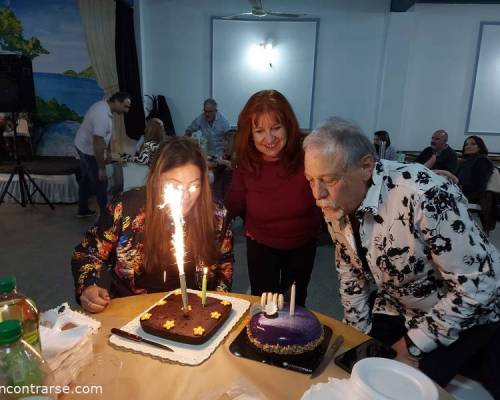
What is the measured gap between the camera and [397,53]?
697 centimetres

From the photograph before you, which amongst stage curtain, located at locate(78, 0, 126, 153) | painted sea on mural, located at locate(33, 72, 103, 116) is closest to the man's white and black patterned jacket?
stage curtain, located at locate(78, 0, 126, 153)

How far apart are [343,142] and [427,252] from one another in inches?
19.1

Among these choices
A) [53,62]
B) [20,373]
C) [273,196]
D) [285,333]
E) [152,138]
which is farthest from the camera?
[53,62]

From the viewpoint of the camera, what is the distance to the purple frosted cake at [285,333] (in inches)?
45.6

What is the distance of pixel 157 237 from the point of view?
172 cm

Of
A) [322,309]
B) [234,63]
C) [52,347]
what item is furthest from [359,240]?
[234,63]

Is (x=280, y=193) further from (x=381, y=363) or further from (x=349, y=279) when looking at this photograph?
(x=381, y=363)

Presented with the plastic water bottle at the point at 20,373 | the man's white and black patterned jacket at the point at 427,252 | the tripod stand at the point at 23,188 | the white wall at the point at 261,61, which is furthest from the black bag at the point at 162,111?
the plastic water bottle at the point at 20,373

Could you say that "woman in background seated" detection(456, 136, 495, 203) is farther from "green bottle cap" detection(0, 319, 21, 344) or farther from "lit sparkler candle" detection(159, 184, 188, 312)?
"green bottle cap" detection(0, 319, 21, 344)

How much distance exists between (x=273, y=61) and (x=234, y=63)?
711 millimetres

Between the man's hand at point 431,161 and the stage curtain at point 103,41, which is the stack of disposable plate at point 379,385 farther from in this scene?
the stage curtain at point 103,41

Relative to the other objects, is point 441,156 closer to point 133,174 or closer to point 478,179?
point 478,179

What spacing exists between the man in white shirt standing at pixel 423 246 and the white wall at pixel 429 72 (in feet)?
20.8

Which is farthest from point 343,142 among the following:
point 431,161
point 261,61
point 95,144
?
point 261,61
